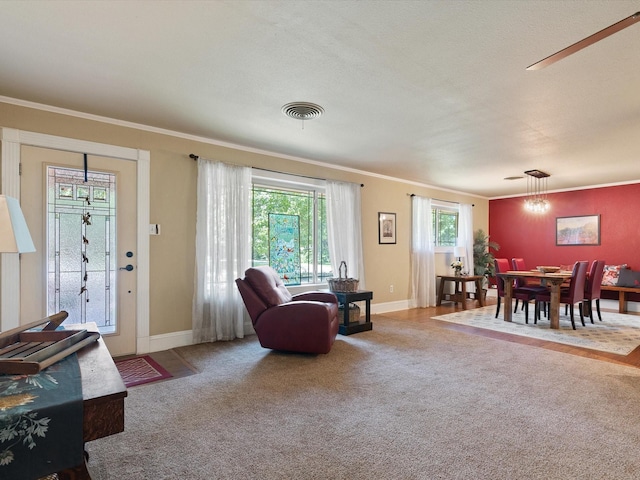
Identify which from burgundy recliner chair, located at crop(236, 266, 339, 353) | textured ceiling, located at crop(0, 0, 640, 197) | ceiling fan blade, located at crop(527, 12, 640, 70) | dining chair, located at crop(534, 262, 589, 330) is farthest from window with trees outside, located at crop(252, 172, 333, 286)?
dining chair, located at crop(534, 262, 589, 330)

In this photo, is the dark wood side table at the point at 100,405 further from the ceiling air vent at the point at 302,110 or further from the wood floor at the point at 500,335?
the wood floor at the point at 500,335

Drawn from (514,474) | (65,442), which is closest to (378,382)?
(514,474)

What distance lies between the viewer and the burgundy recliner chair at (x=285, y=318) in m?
3.51

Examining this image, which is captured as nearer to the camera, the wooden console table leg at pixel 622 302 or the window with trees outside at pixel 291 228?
the window with trees outside at pixel 291 228

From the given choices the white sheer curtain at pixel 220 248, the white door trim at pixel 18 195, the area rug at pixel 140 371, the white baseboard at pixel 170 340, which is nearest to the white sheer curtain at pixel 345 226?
the white sheer curtain at pixel 220 248

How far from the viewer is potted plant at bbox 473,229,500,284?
8.09 m

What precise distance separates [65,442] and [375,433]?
5.46 ft

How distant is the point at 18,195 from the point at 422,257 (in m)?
6.03

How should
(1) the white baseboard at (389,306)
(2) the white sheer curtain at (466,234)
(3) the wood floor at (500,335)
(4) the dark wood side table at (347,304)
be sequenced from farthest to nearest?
(2) the white sheer curtain at (466,234) < (1) the white baseboard at (389,306) < (4) the dark wood side table at (347,304) < (3) the wood floor at (500,335)

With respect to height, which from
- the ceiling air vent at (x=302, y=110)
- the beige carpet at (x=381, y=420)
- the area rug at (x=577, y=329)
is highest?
the ceiling air vent at (x=302, y=110)

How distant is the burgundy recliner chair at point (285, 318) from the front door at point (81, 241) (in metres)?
1.26

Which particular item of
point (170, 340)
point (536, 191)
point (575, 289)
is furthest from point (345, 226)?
point (536, 191)

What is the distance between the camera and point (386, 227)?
21.1ft

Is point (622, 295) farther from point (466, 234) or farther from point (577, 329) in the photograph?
point (466, 234)
